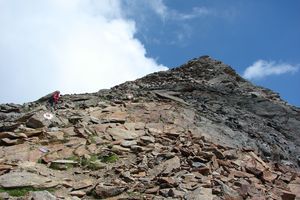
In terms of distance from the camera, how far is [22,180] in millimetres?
13000

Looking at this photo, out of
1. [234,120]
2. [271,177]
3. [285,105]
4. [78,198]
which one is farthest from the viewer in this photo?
[285,105]

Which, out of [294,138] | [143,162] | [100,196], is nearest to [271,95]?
[294,138]

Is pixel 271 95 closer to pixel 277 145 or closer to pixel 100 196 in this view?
pixel 277 145

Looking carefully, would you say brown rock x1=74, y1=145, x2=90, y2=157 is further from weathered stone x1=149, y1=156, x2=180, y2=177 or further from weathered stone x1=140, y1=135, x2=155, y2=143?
weathered stone x1=149, y1=156, x2=180, y2=177

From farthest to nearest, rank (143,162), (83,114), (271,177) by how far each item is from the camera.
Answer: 1. (83,114)
2. (271,177)
3. (143,162)

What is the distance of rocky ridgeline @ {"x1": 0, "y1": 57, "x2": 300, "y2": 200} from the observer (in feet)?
42.9

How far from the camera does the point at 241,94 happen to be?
2686 cm

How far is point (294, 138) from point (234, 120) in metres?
2.96

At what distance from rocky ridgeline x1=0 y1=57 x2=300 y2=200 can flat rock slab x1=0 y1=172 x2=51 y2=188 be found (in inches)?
1.1

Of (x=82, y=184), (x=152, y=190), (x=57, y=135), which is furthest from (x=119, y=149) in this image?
(x=152, y=190)

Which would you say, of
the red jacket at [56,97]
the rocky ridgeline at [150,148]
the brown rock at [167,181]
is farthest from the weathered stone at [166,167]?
the red jacket at [56,97]

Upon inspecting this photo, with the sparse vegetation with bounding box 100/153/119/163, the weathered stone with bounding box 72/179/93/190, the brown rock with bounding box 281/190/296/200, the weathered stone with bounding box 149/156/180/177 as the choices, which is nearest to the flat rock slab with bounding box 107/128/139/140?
the sparse vegetation with bounding box 100/153/119/163

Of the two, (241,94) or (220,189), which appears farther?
(241,94)

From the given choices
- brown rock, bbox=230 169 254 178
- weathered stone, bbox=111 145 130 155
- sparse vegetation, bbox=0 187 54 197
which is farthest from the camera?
weathered stone, bbox=111 145 130 155
